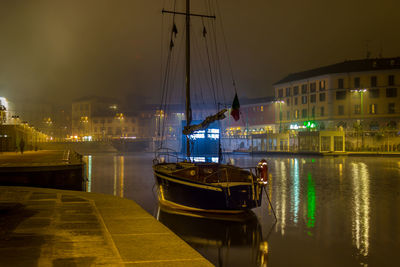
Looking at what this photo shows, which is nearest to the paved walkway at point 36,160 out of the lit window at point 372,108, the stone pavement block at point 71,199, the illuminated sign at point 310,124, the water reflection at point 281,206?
the stone pavement block at point 71,199

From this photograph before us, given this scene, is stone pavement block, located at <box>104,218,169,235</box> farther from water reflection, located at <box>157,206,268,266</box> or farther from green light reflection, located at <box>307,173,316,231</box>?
green light reflection, located at <box>307,173,316,231</box>

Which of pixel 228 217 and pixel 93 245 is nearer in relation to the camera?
pixel 93 245

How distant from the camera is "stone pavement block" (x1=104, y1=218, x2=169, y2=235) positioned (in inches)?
431

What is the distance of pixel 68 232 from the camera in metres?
10.3

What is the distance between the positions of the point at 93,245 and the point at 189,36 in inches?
753

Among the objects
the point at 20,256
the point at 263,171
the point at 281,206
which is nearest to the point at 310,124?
the point at 281,206

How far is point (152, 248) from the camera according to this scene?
9.34 meters

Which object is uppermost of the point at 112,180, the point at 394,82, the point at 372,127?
the point at 394,82

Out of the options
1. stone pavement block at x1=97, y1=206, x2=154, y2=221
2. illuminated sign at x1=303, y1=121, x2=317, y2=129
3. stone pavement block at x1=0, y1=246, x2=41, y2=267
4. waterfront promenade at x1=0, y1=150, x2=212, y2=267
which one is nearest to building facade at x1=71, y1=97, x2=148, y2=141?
illuminated sign at x1=303, y1=121, x2=317, y2=129

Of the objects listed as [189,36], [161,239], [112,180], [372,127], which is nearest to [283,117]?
[372,127]

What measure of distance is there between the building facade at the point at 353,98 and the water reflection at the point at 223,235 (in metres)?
71.3

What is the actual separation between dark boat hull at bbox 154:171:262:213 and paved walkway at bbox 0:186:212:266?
3.79 meters

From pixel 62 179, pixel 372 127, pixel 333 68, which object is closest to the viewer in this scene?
pixel 62 179

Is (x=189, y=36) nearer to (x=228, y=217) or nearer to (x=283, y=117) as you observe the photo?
(x=228, y=217)
